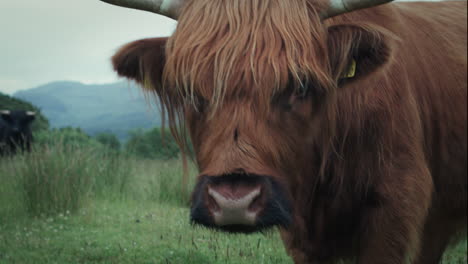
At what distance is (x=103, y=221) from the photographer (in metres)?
6.69

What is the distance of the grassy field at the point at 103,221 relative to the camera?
4949 millimetres

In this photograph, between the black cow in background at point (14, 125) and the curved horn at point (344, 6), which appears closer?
the curved horn at point (344, 6)

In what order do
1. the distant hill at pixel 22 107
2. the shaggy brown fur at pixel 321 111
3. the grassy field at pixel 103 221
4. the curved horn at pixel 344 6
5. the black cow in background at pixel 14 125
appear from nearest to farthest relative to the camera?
1. the shaggy brown fur at pixel 321 111
2. the curved horn at pixel 344 6
3. the grassy field at pixel 103 221
4. the black cow in background at pixel 14 125
5. the distant hill at pixel 22 107

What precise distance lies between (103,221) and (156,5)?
4.19 meters

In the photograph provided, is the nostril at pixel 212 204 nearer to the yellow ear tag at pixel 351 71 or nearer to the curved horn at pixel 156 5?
the yellow ear tag at pixel 351 71

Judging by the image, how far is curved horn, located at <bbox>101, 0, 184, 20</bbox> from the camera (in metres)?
3.10

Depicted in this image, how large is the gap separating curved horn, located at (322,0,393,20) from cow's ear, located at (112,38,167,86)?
95 cm

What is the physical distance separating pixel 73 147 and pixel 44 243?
137 inches

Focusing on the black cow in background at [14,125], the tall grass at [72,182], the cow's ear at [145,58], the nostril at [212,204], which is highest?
the cow's ear at [145,58]

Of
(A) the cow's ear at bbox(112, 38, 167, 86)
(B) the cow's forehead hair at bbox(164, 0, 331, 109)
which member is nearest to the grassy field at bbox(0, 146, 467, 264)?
(A) the cow's ear at bbox(112, 38, 167, 86)

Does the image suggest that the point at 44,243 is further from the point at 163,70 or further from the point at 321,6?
the point at 321,6

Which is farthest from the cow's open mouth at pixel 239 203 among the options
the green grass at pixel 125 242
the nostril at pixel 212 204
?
the green grass at pixel 125 242

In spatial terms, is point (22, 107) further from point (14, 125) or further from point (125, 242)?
point (125, 242)

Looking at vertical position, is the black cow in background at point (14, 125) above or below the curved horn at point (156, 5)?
below
